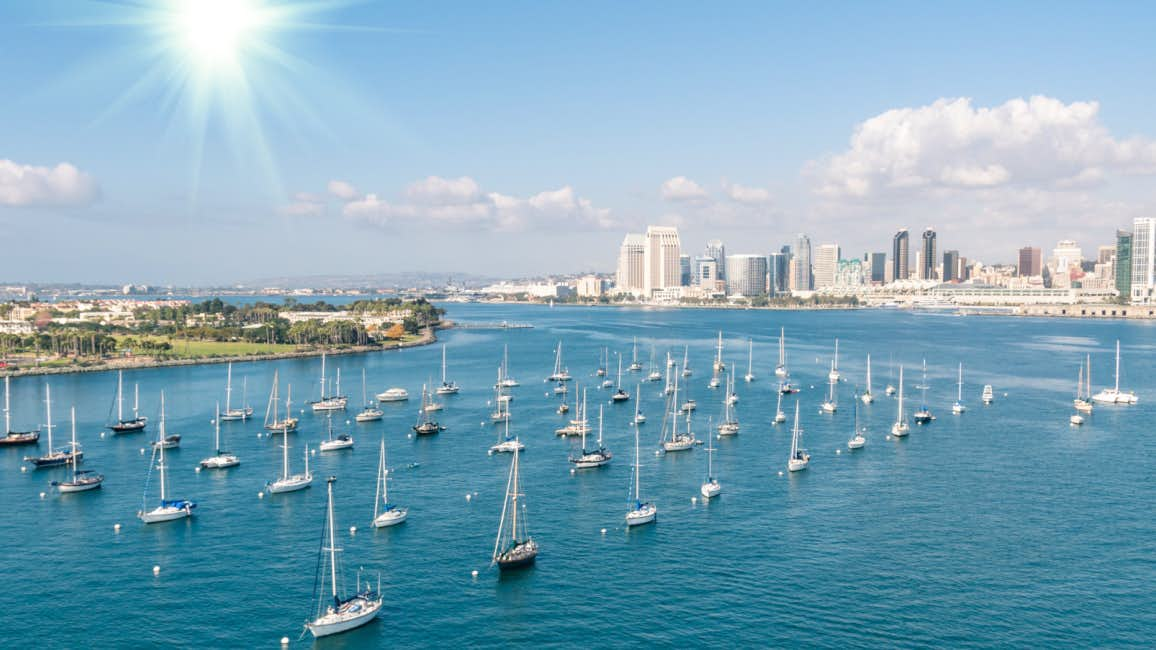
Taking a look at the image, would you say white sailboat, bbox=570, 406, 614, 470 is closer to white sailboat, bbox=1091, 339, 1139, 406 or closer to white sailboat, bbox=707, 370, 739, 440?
white sailboat, bbox=707, 370, 739, 440

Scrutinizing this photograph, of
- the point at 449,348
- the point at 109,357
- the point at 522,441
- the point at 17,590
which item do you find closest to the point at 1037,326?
the point at 449,348

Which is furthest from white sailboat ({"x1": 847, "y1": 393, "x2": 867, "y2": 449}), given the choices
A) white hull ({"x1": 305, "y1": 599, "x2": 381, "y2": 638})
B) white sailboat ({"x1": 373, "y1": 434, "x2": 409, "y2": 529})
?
white hull ({"x1": 305, "y1": 599, "x2": 381, "y2": 638})

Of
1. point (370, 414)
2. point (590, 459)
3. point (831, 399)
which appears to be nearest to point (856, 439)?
point (590, 459)

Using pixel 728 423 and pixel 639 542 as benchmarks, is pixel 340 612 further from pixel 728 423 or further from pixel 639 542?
pixel 728 423

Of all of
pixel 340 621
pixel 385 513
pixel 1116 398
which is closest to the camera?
pixel 340 621

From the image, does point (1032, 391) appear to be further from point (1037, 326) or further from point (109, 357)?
point (1037, 326)

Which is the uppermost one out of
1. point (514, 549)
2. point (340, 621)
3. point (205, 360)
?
point (205, 360)

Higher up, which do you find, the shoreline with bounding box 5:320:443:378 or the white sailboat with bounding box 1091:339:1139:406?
the shoreline with bounding box 5:320:443:378
